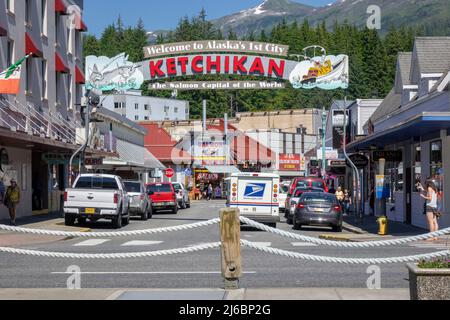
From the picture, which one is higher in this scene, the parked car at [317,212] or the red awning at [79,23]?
the red awning at [79,23]

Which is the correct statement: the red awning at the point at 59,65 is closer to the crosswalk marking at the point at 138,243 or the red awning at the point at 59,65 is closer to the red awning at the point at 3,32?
the red awning at the point at 3,32

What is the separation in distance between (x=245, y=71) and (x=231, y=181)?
2327 cm

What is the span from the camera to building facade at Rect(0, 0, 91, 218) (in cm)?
3559

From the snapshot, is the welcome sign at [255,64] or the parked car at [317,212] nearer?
the parked car at [317,212]

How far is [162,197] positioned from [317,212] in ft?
55.6

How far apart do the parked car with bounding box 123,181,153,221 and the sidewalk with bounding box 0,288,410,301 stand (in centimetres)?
2585

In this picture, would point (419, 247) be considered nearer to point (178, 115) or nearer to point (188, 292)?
point (188, 292)

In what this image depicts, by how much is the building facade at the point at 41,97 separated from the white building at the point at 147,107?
71.4 metres

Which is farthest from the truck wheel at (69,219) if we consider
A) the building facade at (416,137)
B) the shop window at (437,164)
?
the shop window at (437,164)

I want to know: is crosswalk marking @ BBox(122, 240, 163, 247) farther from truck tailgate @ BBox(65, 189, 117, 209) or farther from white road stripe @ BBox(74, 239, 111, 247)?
truck tailgate @ BBox(65, 189, 117, 209)

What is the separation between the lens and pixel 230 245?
10.8 m

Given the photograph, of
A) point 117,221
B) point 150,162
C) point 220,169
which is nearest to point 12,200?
point 117,221

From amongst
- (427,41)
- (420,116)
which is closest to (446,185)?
(420,116)

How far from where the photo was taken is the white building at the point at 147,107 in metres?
125
